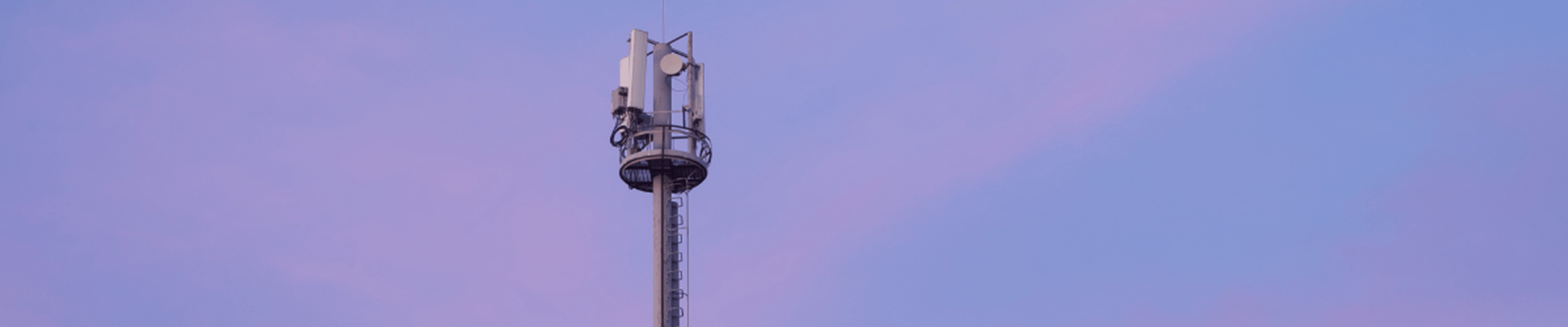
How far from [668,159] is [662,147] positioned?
63 cm

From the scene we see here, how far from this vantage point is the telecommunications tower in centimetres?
11100

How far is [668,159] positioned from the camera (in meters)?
112

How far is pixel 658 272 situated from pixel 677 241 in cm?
191

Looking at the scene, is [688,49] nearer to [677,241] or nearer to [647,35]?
[647,35]

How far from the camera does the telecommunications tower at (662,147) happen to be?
111 meters

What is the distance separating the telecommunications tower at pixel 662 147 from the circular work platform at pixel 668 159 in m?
0.03

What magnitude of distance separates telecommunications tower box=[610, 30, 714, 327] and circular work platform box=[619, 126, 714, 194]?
0.09 ft

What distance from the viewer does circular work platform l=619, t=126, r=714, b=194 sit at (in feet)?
367

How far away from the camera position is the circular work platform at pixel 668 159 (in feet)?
367

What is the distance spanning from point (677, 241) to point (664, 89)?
7.68 meters

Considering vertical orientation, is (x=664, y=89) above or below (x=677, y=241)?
above

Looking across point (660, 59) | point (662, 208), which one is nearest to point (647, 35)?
point (660, 59)

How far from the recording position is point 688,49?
117m

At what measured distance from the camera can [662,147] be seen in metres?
112
